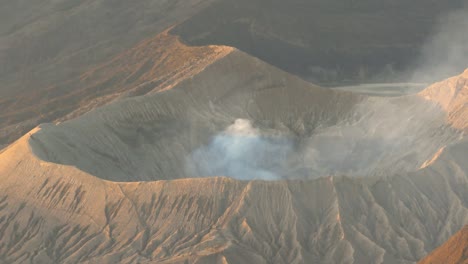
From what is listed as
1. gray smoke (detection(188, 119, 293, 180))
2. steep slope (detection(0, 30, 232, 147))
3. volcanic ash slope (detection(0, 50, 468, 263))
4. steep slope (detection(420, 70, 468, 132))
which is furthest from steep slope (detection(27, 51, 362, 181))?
steep slope (detection(420, 70, 468, 132))

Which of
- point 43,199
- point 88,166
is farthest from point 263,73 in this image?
point 43,199

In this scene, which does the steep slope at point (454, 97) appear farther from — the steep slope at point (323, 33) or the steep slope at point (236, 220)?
the steep slope at point (323, 33)

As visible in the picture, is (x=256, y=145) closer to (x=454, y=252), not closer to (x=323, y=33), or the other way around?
(x=454, y=252)

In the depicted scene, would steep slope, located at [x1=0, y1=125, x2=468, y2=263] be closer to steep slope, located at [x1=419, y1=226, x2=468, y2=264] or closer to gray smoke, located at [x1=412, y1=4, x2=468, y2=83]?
steep slope, located at [x1=419, y1=226, x2=468, y2=264]

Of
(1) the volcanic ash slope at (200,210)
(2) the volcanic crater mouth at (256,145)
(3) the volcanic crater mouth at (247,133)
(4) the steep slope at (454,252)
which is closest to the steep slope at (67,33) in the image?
(3) the volcanic crater mouth at (247,133)

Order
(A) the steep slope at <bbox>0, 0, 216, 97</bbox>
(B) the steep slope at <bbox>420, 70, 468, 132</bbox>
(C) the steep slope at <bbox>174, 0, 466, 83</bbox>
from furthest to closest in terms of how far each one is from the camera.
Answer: (A) the steep slope at <bbox>0, 0, 216, 97</bbox>
(C) the steep slope at <bbox>174, 0, 466, 83</bbox>
(B) the steep slope at <bbox>420, 70, 468, 132</bbox>

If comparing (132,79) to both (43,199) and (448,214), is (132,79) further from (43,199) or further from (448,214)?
(448,214)
